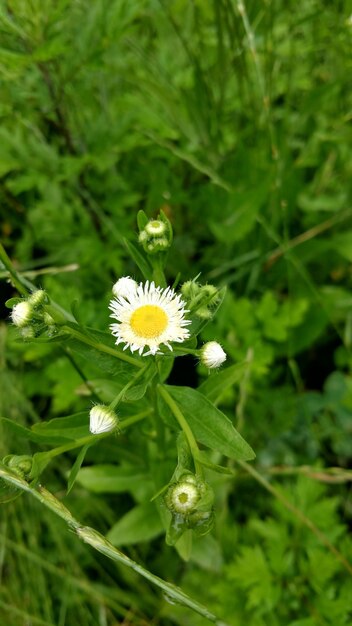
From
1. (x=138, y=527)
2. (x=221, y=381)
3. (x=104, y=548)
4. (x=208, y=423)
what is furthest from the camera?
(x=138, y=527)

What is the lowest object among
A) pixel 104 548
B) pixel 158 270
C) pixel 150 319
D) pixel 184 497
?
pixel 104 548

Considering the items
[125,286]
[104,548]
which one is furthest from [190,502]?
[125,286]

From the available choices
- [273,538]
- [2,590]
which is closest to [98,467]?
[2,590]

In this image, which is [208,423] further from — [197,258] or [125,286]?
[197,258]

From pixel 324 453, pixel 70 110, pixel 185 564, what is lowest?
pixel 185 564

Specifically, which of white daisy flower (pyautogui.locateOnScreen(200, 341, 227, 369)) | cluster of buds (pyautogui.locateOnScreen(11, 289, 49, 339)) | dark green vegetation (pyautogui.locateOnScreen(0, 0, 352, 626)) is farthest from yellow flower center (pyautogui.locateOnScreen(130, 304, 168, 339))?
dark green vegetation (pyautogui.locateOnScreen(0, 0, 352, 626))

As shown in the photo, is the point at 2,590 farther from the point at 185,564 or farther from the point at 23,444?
the point at 185,564
